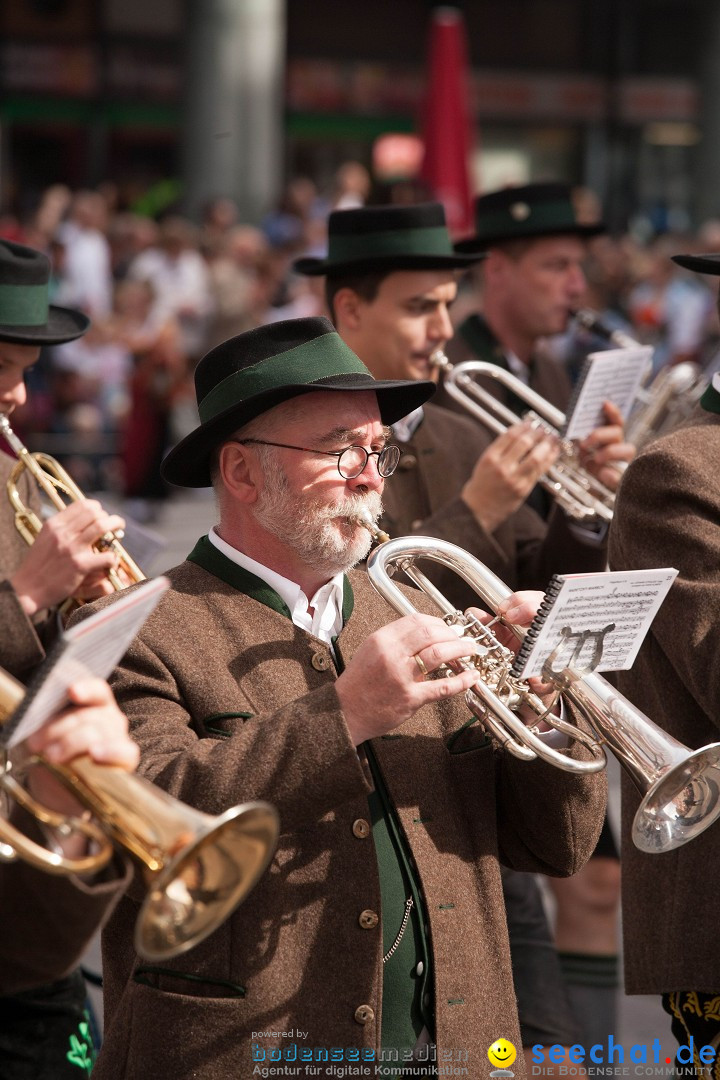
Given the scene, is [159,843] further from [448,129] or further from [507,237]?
[448,129]

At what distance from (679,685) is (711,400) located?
0.65 meters

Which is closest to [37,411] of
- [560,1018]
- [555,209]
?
[555,209]

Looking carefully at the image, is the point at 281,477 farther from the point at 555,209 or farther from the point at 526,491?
the point at 555,209

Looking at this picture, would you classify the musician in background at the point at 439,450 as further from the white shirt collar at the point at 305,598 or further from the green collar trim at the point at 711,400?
the white shirt collar at the point at 305,598

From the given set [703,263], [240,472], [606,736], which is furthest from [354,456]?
[703,263]

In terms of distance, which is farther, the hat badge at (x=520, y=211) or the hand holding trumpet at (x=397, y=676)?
the hat badge at (x=520, y=211)

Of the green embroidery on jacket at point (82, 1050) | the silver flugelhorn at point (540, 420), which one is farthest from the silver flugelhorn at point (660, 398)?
the green embroidery on jacket at point (82, 1050)

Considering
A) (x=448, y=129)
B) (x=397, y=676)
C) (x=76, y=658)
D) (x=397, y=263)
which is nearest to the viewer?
(x=76, y=658)

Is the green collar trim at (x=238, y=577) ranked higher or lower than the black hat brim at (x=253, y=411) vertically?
lower

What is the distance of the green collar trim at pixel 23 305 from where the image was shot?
13.8 feet

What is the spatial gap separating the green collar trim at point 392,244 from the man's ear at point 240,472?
174cm

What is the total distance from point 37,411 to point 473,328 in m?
7.78

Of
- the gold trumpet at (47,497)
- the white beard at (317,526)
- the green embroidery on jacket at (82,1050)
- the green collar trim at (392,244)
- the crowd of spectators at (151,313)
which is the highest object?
the green collar trim at (392,244)

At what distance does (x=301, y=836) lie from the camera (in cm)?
293
